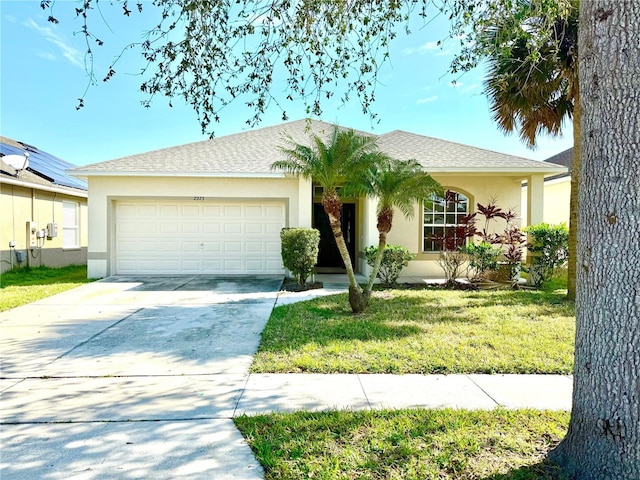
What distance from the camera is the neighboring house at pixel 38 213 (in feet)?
42.2

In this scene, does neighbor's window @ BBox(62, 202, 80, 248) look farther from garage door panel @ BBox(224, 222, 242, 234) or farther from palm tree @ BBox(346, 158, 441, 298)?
palm tree @ BBox(346, 158, 441, 298)

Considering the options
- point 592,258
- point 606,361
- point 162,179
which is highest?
point 162,179

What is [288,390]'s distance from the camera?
4.16 metres

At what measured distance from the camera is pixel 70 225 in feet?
53.5

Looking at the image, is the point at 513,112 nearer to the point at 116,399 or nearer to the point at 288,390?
the point at 288,390

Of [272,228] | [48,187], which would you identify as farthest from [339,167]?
[48,187]

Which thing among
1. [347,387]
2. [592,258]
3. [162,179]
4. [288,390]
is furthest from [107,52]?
[162,179]

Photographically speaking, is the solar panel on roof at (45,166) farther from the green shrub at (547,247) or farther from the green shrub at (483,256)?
the green shrub at (547,247)

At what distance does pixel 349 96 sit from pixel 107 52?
3108 millimetres

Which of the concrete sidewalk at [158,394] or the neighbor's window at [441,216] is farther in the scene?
the neighbor's window at [441,216]

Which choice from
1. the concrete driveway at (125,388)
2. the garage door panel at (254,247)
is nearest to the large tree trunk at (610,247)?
the concrete driveway at (125,388)

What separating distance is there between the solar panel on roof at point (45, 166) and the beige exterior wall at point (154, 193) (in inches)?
130

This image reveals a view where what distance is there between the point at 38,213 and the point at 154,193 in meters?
5.24

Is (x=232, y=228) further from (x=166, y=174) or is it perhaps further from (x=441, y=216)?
(x=441, y=216)
